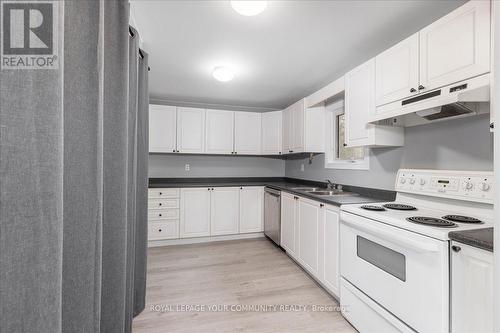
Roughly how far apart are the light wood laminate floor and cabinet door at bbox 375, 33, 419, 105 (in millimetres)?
1866

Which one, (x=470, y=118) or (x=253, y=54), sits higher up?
Result: (x=253, y=54)

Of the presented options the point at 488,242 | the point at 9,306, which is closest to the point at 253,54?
the point at 488,242

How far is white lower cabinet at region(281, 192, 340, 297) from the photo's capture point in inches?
81.4

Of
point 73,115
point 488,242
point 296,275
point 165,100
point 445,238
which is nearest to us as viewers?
point 73,115

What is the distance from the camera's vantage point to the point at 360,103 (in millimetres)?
2164

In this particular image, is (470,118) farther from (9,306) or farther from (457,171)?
(9,306)

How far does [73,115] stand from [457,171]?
227cm

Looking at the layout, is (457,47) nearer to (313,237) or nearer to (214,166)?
(313,237)

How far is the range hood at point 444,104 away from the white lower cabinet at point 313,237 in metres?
0.93

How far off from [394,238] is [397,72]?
1.26 m

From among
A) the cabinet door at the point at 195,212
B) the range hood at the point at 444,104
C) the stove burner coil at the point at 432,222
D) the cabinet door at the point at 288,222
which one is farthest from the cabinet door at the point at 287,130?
the stove burner coil at the point at 432,222

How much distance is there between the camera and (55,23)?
23.3 inches

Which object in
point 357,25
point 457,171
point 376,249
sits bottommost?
point 376,249

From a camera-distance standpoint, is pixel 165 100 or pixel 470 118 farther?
pixel 165 100
